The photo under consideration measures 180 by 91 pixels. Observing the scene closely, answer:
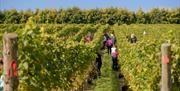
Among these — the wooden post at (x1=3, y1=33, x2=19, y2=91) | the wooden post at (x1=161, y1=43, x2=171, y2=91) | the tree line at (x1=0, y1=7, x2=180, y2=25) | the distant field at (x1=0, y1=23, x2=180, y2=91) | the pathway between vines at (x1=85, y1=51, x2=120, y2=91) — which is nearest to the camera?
the wooden post at (x1=3, y1=33, x2=19, y2=91)

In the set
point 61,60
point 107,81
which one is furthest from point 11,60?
point 107,81

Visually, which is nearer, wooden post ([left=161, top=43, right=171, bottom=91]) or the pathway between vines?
Result: wooden post ([left=161, top=43, right=171, bottom=91])

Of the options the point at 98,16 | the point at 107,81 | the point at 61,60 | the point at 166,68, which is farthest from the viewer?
the point at 98,16

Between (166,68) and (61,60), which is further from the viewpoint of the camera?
(61,60)

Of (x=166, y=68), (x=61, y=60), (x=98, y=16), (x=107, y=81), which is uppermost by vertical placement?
(x=98, y=16)

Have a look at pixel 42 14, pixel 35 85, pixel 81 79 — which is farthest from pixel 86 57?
pixel 42 14

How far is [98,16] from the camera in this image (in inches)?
3415

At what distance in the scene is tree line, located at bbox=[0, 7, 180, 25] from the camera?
85.8 m

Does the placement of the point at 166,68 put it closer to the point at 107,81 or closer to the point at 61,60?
the point at 61,60

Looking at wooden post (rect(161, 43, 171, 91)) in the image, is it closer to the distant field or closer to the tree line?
the distant field

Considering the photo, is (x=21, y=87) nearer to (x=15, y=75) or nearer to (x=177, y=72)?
(x=15, y=75)

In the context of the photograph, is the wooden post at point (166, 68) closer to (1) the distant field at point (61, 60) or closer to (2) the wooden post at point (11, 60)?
(1) the distant field at point (61, 60)

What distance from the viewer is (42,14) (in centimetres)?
8819

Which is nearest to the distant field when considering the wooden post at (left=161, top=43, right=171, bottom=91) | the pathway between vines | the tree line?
the pathway between vines
